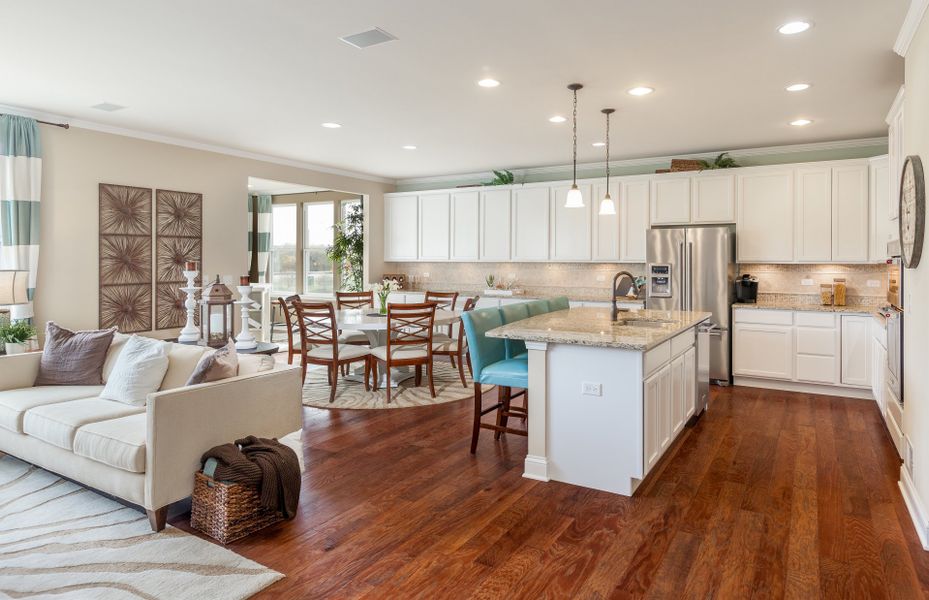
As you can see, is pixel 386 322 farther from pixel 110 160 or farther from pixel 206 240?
pixel 110 160

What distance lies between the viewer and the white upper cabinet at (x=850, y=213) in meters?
5.92

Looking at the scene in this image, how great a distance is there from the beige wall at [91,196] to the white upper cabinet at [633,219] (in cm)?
465

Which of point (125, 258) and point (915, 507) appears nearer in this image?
point (915, 507)

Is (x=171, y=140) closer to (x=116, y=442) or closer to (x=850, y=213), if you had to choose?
(x=116, y=442)

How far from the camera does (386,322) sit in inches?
219

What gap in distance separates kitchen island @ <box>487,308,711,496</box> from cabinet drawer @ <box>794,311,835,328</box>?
2954 millimetres

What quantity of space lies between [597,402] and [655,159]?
479 centimetres

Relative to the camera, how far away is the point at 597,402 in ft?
11.1

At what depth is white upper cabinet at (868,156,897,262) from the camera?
18.6ft

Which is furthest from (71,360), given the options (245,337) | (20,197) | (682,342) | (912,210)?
(912,210)

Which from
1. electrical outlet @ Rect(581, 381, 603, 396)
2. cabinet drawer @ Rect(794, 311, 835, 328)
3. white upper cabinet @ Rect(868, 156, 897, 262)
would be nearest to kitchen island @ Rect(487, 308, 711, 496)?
electrical outlet @ Rect(581, 381, 603, 396)

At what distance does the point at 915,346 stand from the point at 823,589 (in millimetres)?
1489

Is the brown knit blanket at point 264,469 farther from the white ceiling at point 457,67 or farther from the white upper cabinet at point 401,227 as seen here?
the white upper cabinet at point 401,227

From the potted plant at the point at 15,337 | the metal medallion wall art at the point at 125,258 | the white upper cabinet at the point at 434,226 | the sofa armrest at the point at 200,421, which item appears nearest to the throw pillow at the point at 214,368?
the sofa armrest at the point at 200,421
